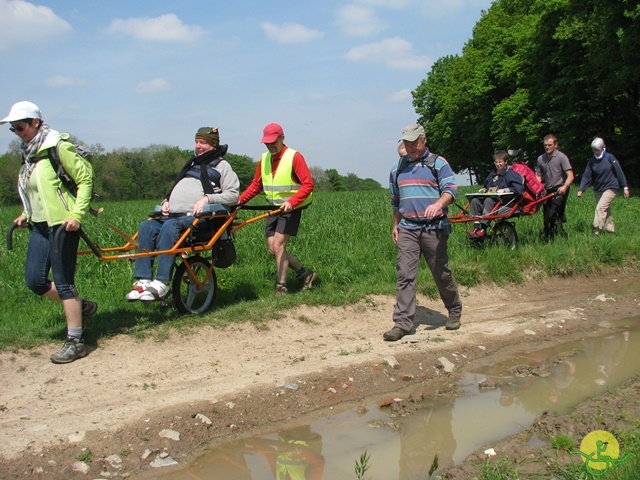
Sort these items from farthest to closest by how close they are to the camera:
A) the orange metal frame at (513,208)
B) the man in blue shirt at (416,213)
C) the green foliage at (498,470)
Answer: the orange metal frame at (513,208), the man in blue shirt at (416,213), the green foliage at (498,470)

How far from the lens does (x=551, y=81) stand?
132 feet

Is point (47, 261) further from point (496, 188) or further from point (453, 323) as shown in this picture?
point (496, 188)

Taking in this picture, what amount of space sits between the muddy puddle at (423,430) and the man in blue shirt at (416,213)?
110 centimetres

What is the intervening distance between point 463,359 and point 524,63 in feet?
137

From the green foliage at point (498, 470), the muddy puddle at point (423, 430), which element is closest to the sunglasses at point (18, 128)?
the muddy puddle at point (423, 430)

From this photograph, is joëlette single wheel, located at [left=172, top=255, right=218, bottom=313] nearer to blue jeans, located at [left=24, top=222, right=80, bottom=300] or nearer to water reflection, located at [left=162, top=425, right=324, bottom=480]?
blue jeans, located at [left=24, top=222, right=80, bottom=300]

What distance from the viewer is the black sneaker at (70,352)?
591 cm

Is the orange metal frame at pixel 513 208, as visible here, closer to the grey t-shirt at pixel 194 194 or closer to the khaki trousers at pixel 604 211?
the khaki trousers at pixel 604 211

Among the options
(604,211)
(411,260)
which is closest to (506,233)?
(604,211)

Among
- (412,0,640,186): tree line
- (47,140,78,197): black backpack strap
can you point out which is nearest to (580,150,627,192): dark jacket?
(47,140,78,197): black backpack strap

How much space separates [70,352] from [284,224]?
2.94 meters

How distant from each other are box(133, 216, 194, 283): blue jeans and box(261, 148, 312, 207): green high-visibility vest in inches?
52.5

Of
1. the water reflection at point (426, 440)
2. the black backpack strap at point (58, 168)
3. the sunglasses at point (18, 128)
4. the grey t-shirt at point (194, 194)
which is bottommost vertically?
the water reflection at point (426, 440)

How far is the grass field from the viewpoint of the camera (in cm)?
704
